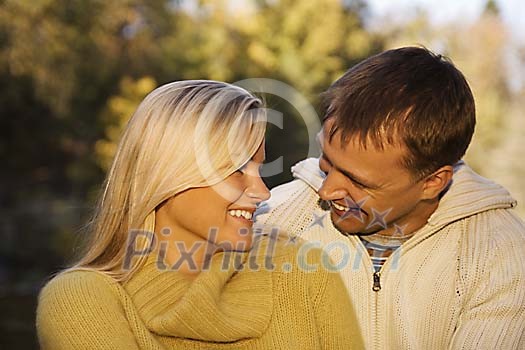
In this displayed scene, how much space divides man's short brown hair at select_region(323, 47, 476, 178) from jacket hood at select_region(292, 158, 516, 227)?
0.28ft

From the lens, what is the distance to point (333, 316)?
173cm

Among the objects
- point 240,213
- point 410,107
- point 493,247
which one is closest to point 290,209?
point 240,213

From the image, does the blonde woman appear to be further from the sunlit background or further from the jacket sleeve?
the sunlit background

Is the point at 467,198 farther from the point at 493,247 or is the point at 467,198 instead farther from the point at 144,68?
the point at 144,68

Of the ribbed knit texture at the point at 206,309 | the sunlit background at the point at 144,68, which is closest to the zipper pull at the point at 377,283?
the ribbed knit texture at the point at 206,309

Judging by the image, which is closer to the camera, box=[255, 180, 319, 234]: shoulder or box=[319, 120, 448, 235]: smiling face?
box=[319, 120, 448, 235]: smiling face

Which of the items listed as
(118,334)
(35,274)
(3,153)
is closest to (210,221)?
(118,334)

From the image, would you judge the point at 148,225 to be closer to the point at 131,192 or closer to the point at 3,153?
the point at 131,192

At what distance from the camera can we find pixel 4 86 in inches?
367

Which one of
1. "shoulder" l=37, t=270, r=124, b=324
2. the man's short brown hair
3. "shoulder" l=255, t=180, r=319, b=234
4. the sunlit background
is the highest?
the man's short brown hair

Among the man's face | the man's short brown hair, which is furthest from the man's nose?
the man's short brown hair

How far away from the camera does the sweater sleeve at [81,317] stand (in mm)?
1584

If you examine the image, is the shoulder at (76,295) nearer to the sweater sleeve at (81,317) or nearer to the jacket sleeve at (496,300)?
the sweater sleeve at (81,317)

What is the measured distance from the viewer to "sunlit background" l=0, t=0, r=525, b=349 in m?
9.12
